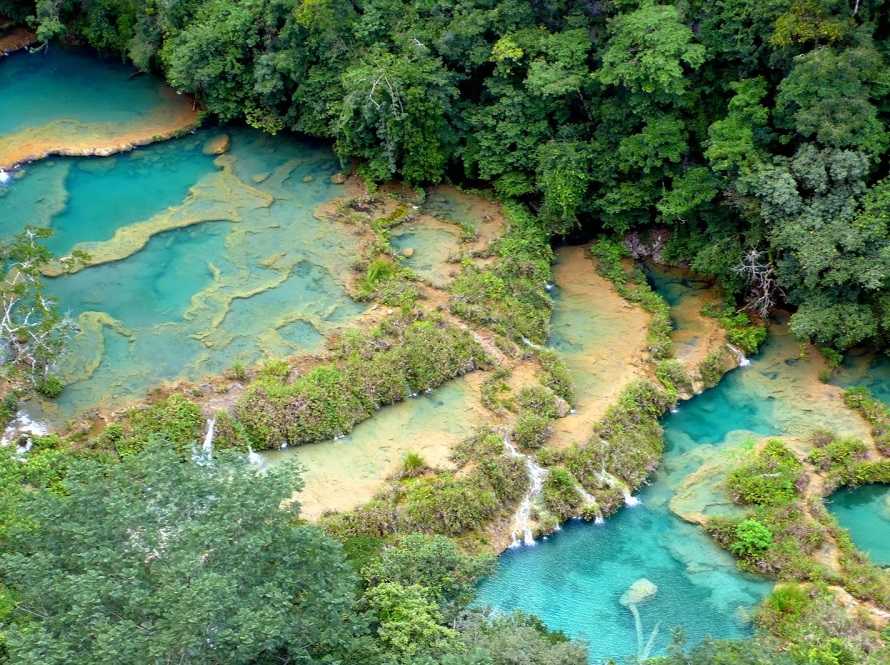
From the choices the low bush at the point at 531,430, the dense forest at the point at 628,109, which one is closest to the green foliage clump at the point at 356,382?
the low bush at the point at 531,430

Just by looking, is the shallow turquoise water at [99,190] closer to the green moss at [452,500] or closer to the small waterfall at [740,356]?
the green moss at [452,500]

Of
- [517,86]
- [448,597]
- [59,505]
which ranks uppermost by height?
[517,86]

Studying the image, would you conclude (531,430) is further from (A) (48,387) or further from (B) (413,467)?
(A) (48,387)

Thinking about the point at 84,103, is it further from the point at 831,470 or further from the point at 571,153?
the point at 831,470

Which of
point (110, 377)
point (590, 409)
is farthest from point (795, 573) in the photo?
point (110, 377)

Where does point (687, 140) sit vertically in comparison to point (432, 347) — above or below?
above

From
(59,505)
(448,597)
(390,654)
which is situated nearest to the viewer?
(59,505)
